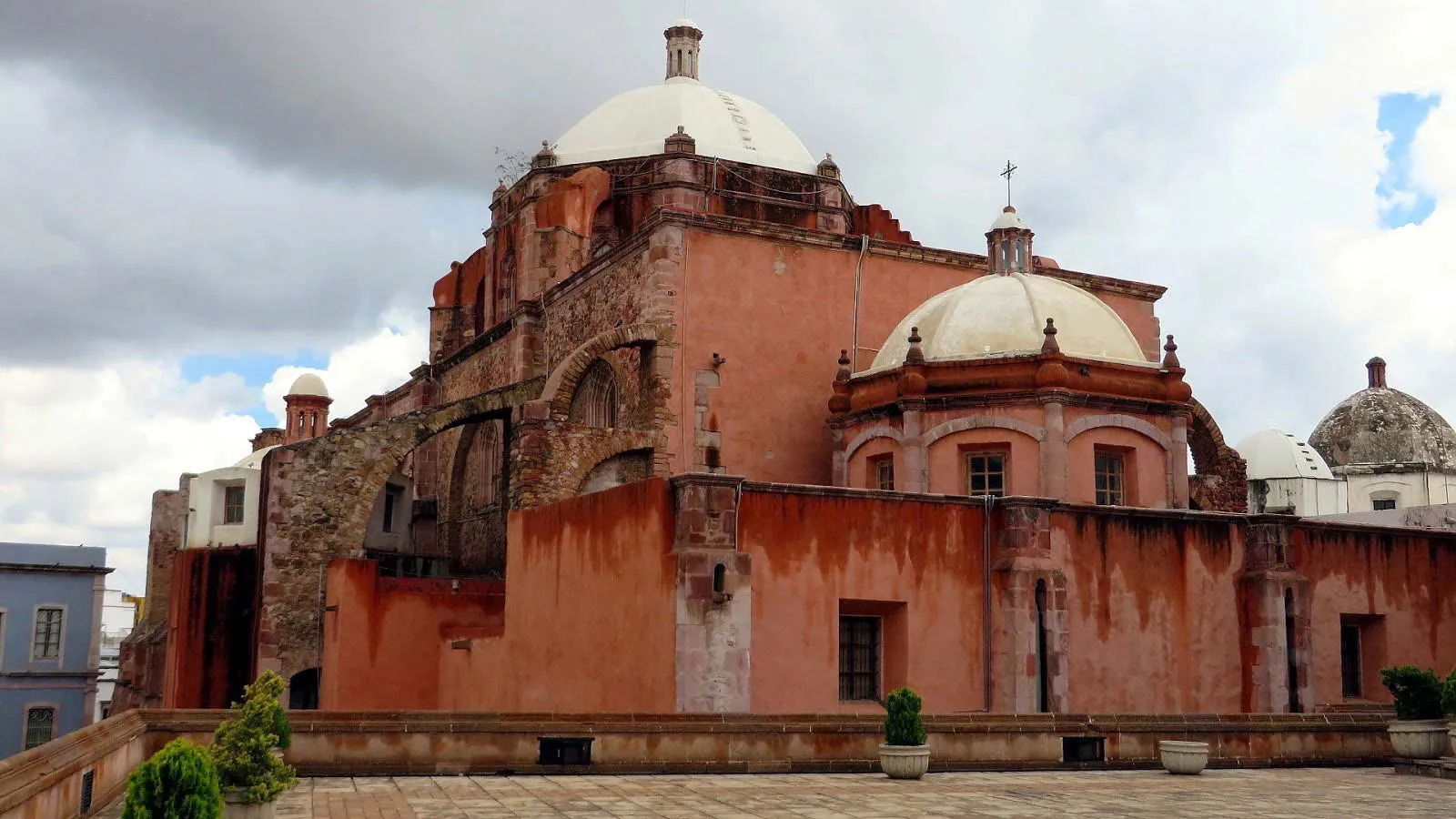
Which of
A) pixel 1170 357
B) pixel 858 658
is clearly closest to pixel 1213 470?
pixel 1170 357

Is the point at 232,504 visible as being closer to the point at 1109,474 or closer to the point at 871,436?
the point at 871,436

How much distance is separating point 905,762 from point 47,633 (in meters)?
36.0

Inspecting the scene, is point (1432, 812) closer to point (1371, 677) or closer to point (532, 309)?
point (1371, 677)

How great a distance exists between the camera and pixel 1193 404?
88.3 feet

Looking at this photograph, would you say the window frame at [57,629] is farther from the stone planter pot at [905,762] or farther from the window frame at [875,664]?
the stone planter pot at [905,762]

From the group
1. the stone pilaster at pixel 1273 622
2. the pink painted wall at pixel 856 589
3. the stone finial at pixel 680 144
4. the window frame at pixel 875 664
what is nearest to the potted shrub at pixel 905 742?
the pink painted wall at pixel 856 589

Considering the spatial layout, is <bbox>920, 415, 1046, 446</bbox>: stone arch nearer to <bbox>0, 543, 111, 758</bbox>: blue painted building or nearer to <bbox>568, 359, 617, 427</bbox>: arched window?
<bbox>568, 359, 617, 427</bbox>: arched window

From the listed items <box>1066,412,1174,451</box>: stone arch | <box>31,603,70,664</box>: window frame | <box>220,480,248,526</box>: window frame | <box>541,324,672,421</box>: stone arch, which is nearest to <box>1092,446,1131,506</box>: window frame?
<box>1066,412,1174,451</box>: stone arch

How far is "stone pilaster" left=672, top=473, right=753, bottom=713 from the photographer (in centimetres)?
1634

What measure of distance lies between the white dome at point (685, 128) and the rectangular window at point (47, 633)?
21.7m

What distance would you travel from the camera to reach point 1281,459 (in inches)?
1767

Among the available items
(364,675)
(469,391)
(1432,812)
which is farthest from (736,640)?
(469,391)

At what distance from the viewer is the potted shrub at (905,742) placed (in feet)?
43.5

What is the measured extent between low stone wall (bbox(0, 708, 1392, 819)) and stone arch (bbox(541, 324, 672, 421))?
11.3 meters
